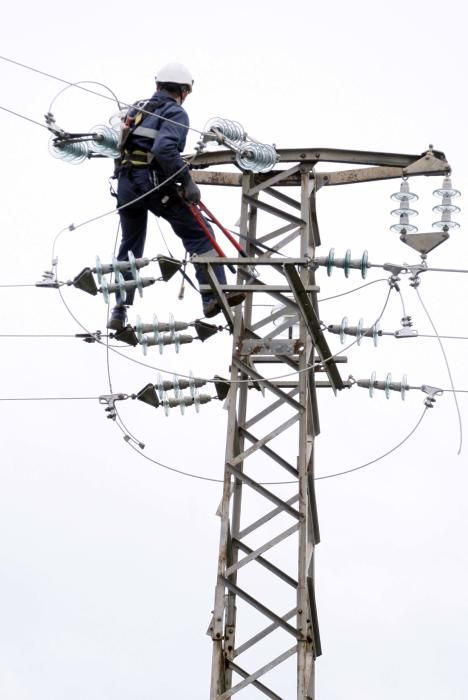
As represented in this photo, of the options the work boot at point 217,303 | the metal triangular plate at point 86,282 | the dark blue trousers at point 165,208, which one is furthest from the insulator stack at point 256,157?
the metal triangular plate at point 86,282

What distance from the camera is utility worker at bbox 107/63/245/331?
1644cm

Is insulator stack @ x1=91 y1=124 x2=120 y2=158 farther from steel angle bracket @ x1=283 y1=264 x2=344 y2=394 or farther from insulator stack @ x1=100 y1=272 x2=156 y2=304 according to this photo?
steel angle bracket @ x1=283 y1=264 x2=344 y2=394

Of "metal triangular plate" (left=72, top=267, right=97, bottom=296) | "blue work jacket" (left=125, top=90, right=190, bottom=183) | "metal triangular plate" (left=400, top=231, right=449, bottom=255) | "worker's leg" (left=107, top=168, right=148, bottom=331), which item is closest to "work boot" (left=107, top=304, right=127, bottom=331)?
"worker's leg" (left=107, top=168, right=148, bottom=331)

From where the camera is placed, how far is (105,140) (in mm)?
16547

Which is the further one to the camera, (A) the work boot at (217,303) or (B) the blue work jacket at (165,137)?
(A) the work boot at (217,303)

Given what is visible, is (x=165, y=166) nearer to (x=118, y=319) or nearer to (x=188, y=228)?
(x=188, y=228)

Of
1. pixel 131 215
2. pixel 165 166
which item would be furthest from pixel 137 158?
pixel 131 215

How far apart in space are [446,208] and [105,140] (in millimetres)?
2458

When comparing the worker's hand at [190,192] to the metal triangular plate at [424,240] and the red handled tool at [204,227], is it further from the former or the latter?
the metal triangular plate at [424,240]

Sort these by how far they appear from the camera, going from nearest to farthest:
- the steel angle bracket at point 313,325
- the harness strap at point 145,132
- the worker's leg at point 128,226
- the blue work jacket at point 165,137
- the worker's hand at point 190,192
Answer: the steel angle bracket at point 313,325, the blue work jacket at point 165,137, the harness strap at point 145,132, the worker's hand at point 190,192, the worker's leg at point 128,226

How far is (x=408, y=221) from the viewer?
654 inches

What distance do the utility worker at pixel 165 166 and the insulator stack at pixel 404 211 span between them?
122 cm

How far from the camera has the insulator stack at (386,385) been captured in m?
17.2

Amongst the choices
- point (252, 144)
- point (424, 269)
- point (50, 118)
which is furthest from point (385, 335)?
point (50, 118)
